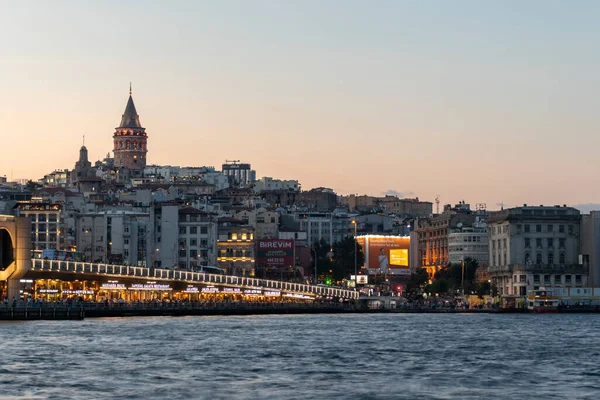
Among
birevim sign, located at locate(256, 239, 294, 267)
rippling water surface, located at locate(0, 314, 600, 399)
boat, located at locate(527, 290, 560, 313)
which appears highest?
birevim sign, located at locate(256, 239, 294, 267)

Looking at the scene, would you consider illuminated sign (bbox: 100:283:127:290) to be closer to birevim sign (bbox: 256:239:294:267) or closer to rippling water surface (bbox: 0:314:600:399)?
rippling water surface (bbox: 0:314:600:399)

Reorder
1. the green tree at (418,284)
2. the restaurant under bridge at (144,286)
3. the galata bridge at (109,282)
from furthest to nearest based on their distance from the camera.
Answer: the green tree at (418,284) < the restaurant under bridge at (144,286) < the galata bridge at (109,282)

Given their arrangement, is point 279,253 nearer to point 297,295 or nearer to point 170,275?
point 297,295

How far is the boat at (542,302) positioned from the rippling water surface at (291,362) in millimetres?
52169

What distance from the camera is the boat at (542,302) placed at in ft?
522

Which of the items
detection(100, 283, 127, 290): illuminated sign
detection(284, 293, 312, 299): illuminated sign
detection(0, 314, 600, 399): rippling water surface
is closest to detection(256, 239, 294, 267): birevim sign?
detection(284, 293, 312, 299): illuminated sign

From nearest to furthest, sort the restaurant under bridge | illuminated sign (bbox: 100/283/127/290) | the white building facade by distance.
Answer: the restaurant under bridge
illuminated sign (bbox: 100/283/127/290)
the white building facade

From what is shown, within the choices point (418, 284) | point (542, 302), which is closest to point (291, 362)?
point (542, 302)

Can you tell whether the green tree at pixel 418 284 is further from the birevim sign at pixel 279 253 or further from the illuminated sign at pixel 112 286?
the illuminated sign at pixel 112 286

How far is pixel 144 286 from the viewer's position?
14050 cm

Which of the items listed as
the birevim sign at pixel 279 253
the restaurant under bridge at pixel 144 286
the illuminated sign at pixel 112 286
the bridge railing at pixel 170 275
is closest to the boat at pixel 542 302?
the bridge railing at pixel 170 275

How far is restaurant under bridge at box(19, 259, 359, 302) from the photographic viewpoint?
126 metres

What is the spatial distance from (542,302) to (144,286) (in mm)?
46735

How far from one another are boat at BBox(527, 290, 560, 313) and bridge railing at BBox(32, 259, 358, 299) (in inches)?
759
